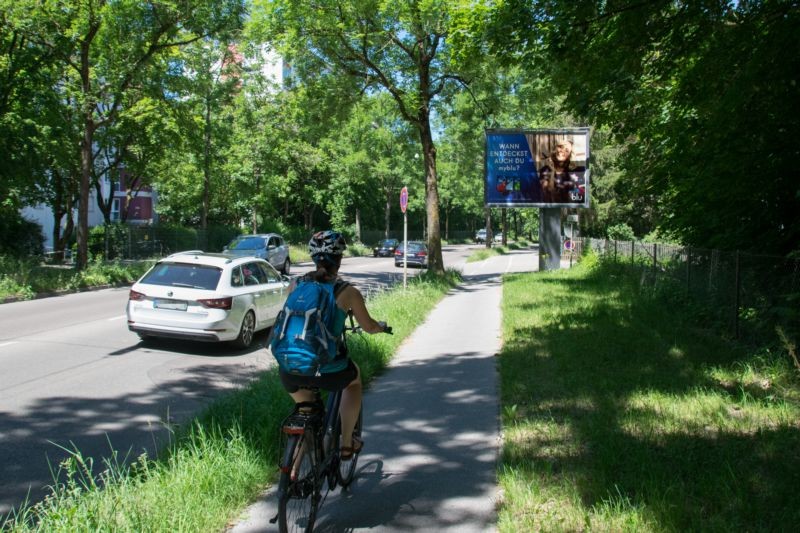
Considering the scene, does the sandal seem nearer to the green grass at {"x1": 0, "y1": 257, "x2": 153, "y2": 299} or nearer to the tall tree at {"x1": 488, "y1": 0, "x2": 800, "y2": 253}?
the tall tree at {"x1": 488, "y1": 0, "x2": 800, "y2": 253}

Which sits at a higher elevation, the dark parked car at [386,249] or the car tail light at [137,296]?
the car tail light at [137,296]

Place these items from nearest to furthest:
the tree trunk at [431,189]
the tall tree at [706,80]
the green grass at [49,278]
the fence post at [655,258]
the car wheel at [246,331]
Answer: the tall tree at [706,80] < the car wheel at [246,331] < the fence post at [655,258] < the green grass at [49,278] < the tree trunk at [431,189]

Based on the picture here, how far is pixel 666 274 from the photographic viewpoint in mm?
13766

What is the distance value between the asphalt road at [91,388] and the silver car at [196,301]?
0.37 metres

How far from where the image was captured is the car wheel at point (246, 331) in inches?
401

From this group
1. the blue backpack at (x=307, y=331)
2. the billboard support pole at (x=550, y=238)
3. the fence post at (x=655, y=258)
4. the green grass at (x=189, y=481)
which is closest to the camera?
the green grass at (x=189, y=481)

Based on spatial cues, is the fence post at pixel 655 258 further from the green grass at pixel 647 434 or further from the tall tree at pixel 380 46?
the tall tree at pixel 380 46

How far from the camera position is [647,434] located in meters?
5.06

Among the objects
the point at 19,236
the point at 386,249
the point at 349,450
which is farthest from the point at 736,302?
the point at 386,249

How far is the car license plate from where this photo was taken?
957 cm

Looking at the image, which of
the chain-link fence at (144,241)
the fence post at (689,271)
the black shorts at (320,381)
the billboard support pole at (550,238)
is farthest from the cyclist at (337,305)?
the chain-link fence at (144,241)

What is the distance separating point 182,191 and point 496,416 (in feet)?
121

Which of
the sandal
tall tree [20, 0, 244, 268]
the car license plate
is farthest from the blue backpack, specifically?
tall tree [20, 0, 244, 268]

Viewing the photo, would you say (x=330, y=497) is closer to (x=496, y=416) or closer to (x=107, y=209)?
(x=496, y=416)
